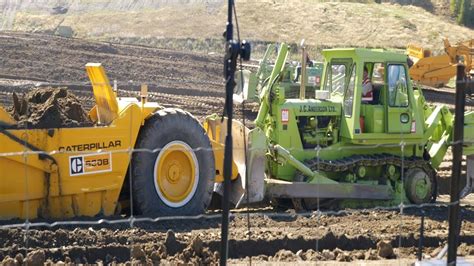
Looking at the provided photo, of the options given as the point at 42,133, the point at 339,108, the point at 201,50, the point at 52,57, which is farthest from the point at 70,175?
the point at 201,50

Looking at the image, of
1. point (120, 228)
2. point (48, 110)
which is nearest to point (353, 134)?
point (120, 228)

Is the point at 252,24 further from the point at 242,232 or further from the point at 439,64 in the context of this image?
the point at 242,232

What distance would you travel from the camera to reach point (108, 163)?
9930mm

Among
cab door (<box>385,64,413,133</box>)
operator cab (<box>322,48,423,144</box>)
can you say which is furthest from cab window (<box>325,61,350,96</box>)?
cab door (<box>385,64,413,133</box>)

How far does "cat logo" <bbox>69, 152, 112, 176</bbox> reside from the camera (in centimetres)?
966

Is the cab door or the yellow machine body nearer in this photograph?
the yellow machine body

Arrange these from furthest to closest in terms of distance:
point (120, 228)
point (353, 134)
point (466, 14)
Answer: point (466, 14) < point (353, 134) < point (120, 228)

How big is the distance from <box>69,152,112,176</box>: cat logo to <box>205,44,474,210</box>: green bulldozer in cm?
279

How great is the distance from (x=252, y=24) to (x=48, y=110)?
42.8 meters

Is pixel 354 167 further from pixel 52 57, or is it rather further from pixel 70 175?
pixel 52 57

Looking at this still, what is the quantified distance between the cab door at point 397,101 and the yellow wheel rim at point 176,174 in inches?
145

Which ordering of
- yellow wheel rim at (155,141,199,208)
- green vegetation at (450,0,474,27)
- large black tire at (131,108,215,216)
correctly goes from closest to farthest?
large black tire at (131,108,215,216), yellow wheel rim at (155,141,199,208), green vegetation at (450,0,474,27)

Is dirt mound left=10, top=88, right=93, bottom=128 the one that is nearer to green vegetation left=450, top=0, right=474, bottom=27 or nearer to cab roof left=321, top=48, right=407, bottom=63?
cab roof left=321, top=48, right=407, bottom=63

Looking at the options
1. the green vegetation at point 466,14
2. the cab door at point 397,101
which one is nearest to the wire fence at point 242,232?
the cab door at point 397,101
